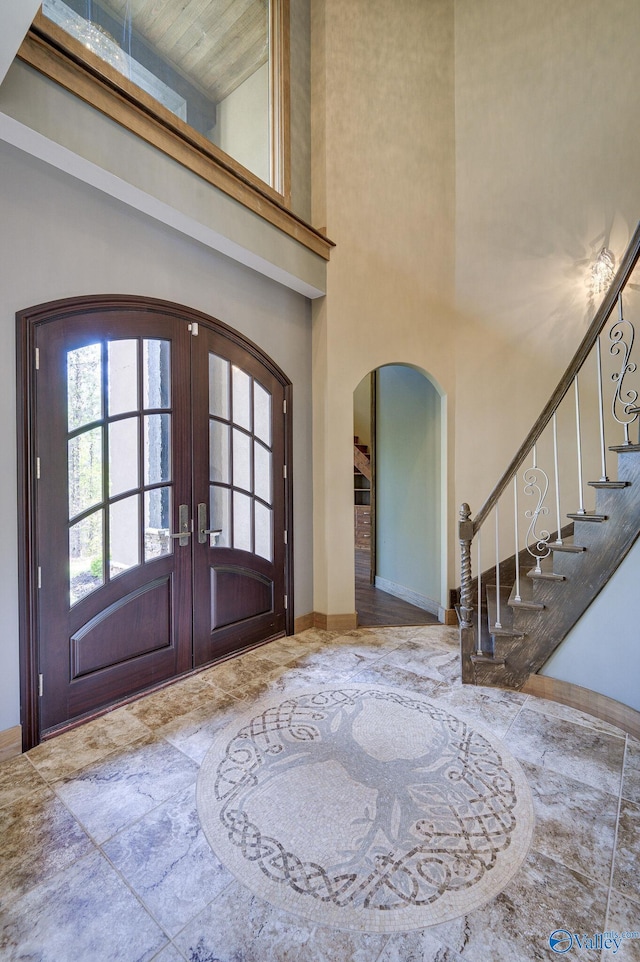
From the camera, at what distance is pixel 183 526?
3109mm

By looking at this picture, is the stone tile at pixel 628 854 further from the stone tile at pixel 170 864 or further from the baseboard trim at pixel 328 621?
the baseboard trim at pixel 328 621

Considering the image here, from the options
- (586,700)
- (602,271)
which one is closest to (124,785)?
(586,700)

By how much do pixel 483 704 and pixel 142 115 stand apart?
13.1ft

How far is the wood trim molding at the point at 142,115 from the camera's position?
2.17 m

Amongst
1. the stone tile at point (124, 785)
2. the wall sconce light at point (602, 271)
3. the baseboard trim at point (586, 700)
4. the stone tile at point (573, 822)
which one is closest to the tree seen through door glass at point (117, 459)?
the stone tile at point (124, 785)

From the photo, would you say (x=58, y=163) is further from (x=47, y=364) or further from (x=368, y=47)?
(x=368, y=47)

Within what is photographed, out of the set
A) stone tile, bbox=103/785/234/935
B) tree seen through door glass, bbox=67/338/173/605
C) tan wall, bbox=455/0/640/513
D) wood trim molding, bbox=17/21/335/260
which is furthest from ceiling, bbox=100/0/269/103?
stone tile, bbox=103/785/234/935

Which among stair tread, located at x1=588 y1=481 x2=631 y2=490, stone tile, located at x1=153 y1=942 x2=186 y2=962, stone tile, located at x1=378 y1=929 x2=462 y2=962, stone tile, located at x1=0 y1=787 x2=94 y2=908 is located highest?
stair tread, located at x1=588 y1=481 x2=631 y2=490

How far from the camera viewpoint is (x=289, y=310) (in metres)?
3.96

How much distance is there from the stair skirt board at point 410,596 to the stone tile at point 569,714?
1.66 meters

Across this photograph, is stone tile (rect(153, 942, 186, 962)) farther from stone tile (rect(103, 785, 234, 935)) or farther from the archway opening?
the archway opening

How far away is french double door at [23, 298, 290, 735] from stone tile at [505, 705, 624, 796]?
2046 millimetres

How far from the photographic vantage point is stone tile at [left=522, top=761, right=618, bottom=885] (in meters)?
1.64

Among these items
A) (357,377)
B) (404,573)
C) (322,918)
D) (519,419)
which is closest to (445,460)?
(519,419)
